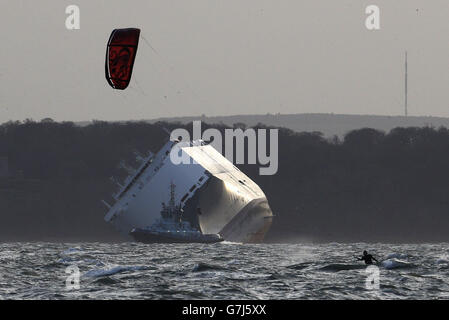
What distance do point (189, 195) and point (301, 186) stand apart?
182 feet

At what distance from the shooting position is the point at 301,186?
157875 mm

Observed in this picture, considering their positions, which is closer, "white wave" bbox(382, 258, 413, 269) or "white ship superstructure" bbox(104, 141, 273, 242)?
"white wave" bbox(382, 258, 413, 269)

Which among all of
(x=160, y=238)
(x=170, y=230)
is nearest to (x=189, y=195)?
(x=170, y=230)

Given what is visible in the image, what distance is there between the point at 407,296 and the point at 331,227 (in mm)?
117552

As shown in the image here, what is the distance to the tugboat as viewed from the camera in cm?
10262

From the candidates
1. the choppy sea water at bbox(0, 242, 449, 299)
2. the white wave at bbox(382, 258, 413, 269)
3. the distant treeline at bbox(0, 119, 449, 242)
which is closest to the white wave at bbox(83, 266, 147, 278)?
Answer: the choppy sea water at bbox(0, 242, 449, 299)

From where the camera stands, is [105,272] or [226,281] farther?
[105,272]

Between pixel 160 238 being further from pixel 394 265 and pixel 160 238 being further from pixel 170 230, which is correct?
pixel 394 265

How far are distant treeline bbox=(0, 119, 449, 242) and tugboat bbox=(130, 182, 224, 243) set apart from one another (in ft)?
138

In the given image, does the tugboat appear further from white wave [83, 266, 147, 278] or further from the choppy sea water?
white wave [83, 266, 147, 278]
